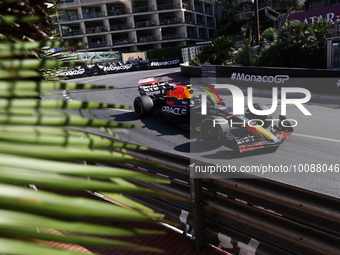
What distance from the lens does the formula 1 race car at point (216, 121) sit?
21.4ft

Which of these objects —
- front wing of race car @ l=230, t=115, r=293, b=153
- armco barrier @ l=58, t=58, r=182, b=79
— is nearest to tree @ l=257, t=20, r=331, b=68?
front wing of race car @ l=230, t=115, r=293, b=153

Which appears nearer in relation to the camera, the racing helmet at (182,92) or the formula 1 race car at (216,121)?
the formula 1 race car at (216,121)

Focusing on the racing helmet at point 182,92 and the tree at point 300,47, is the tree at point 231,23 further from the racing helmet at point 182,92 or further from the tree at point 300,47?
the racing helmet at point 182,92

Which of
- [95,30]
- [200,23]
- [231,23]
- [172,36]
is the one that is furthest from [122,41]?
[231,23]

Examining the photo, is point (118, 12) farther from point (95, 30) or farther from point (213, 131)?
point (213, 131)

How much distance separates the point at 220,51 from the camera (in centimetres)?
1984

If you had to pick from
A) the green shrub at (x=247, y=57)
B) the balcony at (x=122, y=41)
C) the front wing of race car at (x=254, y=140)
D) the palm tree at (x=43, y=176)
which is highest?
the balcony at (x=122, y=41)

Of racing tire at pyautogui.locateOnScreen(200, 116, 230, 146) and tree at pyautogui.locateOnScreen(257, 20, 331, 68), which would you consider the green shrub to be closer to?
tree at pyautogui.locateOnScreen(257, 20, 331, 68)

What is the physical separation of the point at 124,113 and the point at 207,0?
50884 mm

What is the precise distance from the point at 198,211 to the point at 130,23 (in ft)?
159

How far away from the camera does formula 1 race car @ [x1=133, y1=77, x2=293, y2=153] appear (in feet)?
21.4

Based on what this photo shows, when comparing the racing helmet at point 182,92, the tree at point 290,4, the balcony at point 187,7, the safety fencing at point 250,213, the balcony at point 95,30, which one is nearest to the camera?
the safety fencing at point 250,213

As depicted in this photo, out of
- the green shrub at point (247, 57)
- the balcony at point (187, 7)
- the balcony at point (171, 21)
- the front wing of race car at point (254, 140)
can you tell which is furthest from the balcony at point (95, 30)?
the front wing of race car at point (254, 140)

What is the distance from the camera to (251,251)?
2.58 m
